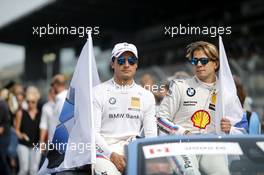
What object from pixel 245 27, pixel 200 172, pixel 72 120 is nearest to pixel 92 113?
pixel 72 120

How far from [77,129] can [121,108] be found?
0.46 metres

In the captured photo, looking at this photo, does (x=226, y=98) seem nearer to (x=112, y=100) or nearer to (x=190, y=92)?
Result: (x=190, y=92)

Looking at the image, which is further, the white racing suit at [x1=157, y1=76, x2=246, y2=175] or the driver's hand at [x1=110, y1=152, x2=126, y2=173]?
the white racing suit at [x1=157, y1=76, x2=246, y2=175]

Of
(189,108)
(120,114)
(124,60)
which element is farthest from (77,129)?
(189,108)

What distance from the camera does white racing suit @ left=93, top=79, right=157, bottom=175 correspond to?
6.41 m

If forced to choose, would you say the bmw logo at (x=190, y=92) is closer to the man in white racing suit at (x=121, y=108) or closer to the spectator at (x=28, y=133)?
the man in white racing suit at (x=121, y=108)

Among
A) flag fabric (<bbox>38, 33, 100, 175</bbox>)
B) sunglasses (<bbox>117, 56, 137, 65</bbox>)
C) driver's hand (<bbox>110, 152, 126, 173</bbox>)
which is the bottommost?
driver's hand (<bbox>110, 152, 126, 173</bbox>)

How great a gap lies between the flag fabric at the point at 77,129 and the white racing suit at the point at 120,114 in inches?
4.5

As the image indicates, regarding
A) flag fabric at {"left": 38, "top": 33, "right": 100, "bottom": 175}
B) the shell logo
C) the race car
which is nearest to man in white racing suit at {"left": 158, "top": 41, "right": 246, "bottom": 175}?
the shell logo

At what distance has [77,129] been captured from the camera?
6.47 m

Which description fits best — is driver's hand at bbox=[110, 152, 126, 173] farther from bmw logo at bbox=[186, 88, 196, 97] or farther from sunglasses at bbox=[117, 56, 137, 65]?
bmw logo at bbox=[186, 88, 196, 97]

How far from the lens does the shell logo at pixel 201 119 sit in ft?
22.2

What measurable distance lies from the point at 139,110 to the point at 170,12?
86.0 feet

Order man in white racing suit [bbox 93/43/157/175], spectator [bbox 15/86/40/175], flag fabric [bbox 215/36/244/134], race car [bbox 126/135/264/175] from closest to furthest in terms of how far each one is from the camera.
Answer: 1. race car [bbox 126/135/264/175]
2. man in white racing suit [bbox 93/43/157/175]
3. flag fabric [bbox 215/36/244/134]
4. spectator [bbox 15/86/40/175]
